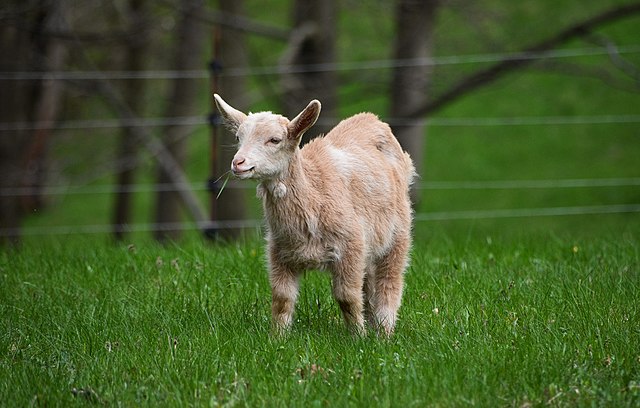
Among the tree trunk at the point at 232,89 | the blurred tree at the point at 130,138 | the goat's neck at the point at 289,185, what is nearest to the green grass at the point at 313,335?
the goat's neck at the point at 289,185

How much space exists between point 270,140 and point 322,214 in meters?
0.46

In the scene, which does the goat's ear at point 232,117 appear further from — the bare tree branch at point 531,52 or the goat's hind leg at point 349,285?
the bare tree branch at point 531,52

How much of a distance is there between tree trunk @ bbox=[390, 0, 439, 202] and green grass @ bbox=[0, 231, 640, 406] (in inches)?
192

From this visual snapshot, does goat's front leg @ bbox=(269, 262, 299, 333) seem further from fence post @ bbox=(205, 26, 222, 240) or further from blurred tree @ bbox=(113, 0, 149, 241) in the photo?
blurred tree @ bbox=(113, 0, 149, 241)

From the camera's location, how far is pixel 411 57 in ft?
37.5

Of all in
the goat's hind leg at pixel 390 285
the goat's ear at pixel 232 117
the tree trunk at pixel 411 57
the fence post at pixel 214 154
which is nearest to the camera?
the goat's ear at pixel 232 117

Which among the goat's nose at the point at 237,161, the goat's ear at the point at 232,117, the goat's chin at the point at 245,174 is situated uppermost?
the goat's ear at the point at 232,117

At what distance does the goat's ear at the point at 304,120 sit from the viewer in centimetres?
455

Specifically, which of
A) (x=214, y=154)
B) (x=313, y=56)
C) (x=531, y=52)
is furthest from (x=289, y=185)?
(x=313, y=56)

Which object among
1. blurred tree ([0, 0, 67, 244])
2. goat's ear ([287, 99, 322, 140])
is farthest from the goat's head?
blurred tree ([0, 0, 67, 244])

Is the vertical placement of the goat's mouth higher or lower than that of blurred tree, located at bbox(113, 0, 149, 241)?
higher

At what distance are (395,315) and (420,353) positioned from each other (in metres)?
0.75

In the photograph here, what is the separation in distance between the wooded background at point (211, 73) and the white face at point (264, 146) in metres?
2.75

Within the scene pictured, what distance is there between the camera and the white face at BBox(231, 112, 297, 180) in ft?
14.7
